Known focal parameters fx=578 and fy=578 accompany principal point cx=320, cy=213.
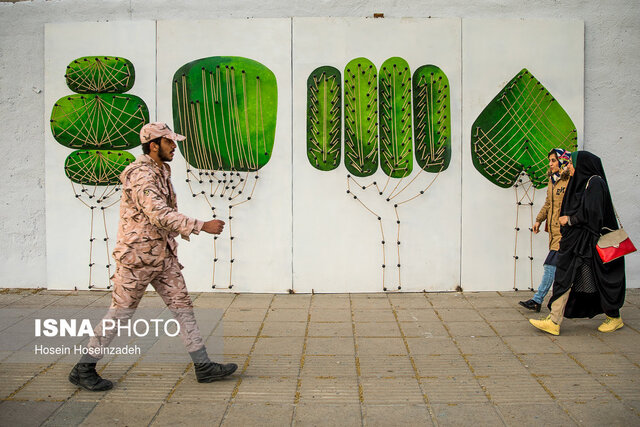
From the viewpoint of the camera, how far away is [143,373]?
171 inches

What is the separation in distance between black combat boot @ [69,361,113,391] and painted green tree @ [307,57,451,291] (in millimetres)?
3483

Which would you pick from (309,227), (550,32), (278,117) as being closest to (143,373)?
(309,227)

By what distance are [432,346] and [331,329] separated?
0.99 meters

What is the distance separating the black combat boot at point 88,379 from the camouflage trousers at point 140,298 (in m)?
0.11

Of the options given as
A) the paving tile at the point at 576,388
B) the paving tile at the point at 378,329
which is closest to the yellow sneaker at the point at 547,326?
the paving tile at the point at 576,388

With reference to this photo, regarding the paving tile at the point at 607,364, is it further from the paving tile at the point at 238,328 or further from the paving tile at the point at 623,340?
the paving tile at the point at 238,328

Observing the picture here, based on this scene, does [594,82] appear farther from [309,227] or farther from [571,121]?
[309,227]

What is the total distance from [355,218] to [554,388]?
125 inches

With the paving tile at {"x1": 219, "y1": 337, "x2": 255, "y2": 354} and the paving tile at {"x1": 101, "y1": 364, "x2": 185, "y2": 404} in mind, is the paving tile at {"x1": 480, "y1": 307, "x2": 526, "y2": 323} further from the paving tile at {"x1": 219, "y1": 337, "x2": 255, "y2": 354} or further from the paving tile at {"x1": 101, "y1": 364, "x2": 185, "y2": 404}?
the paving tile at {"x1": 101, "y1": 364, "x2": 185, "y2": 404}

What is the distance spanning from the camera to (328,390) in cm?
406

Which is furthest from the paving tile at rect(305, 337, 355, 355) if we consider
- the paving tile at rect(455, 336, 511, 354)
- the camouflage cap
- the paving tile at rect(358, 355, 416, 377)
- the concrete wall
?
the concrete wall

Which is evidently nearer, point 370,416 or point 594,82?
point 370,416

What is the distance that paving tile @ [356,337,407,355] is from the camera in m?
4.84

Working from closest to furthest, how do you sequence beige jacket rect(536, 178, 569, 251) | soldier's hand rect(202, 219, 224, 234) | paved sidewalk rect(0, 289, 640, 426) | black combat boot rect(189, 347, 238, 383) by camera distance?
paved sidewalk rect(0, 289, 640, 426) < soldier's hand rect(202, 219, 224, 234) < black combat boot rect(189, 347, 238, 383) < beige jacket rect(536, 178, 569, 251)
